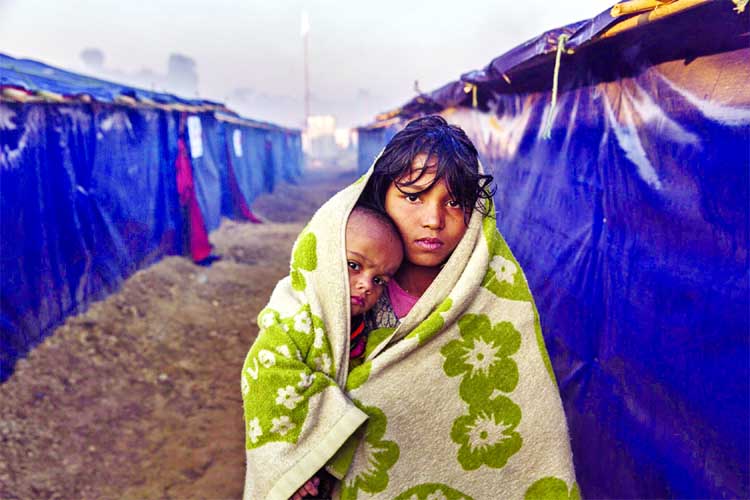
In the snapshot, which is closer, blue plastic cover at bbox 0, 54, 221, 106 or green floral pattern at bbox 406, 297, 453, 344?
green floral pattern at bbox 406, 297, 453, 344

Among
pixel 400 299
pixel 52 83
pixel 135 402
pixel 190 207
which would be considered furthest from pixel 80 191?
pixel 400 299

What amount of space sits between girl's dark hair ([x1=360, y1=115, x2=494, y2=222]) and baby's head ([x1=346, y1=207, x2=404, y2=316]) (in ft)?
0.36

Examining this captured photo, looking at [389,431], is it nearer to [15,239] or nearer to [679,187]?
[679,187]

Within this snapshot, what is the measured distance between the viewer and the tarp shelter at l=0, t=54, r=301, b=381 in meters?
4.32

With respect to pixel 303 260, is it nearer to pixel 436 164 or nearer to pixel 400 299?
pixel 400 299

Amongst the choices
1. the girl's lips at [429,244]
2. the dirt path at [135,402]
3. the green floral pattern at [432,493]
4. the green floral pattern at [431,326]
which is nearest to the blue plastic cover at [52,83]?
the dirt path at [135,402]

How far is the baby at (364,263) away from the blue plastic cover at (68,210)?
12.9 ft

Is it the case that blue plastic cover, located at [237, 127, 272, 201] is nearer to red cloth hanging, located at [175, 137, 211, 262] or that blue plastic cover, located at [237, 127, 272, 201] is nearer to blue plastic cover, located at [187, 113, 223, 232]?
blue plastic cover, located at [187, 113, 223, 232]

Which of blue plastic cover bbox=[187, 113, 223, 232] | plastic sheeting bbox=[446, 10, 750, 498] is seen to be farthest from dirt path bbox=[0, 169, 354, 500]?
blue plastic cover bbox=[187, 113, 223, 232]

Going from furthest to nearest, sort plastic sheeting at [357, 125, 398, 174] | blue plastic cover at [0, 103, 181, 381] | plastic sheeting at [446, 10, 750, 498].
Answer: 1. plastic sheeting at [357, 125, 398, 174]
2. blue plastic cover at [0, 103, 181, 381]
3. plastic sheeting at [446, 10, 750, 498]

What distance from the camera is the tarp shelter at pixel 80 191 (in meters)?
4.32

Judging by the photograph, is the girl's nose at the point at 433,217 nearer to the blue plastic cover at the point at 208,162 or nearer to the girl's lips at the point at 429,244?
the girl's lips at the point at 429,244

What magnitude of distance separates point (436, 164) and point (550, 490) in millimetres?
977

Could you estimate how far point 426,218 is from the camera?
1349 millimetres
